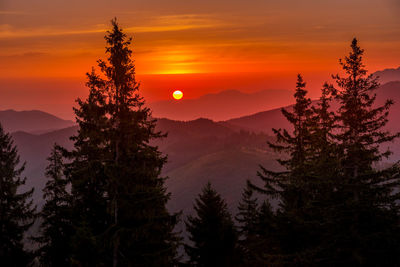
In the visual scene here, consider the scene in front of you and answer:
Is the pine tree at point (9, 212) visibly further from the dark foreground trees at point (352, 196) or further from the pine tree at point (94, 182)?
the dark foreground trees at point (352, 196)

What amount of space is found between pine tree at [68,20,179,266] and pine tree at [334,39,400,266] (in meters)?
7.98

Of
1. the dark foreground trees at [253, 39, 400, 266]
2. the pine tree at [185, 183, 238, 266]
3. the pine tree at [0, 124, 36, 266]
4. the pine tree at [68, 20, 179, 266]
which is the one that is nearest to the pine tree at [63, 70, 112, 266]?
the pine tree at [68, 20, 179, 266]

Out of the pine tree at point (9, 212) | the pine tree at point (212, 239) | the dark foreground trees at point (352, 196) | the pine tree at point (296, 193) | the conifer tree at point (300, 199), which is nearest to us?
the dark foreground trees at point (352, 196)

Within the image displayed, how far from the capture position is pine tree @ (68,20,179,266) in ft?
59.0

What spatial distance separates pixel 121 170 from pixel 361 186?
10.7 m

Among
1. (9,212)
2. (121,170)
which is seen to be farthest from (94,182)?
(9,212)

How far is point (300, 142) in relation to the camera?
26.3 meters

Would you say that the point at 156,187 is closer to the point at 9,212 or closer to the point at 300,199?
the point at 300,199

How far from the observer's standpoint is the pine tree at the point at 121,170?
17984mm

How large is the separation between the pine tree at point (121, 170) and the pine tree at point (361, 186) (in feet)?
26.2

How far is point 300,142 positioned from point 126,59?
42.9 ft

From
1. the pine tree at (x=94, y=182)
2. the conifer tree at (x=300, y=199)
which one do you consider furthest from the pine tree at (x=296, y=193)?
the pine tree at (x=94, y=182)

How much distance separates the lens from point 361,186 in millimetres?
18438

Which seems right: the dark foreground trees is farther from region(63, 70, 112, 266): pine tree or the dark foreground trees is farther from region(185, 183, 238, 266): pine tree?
region(63, 70, 112, 266): pine tree
